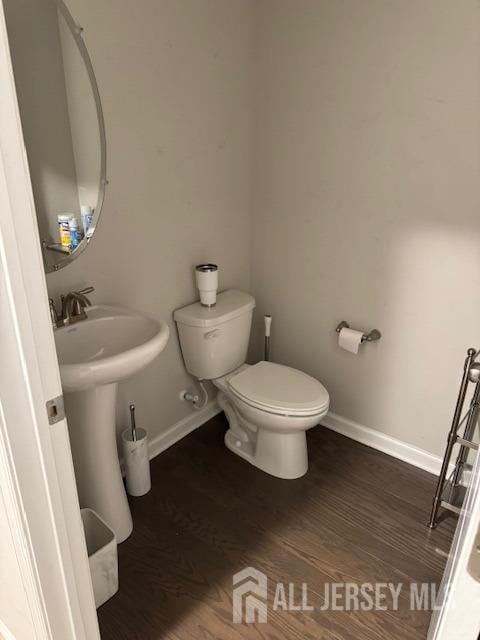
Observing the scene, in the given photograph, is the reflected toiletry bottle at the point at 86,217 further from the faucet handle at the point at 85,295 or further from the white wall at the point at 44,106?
the faucet handle at the point at 85,295

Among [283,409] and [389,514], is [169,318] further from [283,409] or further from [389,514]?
[389,514]

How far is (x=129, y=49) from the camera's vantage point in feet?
5.65

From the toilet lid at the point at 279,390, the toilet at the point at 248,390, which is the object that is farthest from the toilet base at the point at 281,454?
the toilet lid at the point at 279,390

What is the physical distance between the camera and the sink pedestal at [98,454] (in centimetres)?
160

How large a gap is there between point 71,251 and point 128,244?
0.27 metres

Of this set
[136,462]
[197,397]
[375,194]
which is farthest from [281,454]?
[375,194]

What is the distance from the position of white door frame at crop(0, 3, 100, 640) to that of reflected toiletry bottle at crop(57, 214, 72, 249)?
84 centimetres

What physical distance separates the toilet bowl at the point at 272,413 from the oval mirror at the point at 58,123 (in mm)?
914

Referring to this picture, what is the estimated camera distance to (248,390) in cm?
211

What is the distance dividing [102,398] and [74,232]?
0.58 meters

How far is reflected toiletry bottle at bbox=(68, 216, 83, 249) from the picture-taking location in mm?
1689

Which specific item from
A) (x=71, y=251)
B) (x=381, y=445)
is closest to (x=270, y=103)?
(x=71, y=251)

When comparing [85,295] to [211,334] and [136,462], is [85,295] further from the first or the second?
[136,462]

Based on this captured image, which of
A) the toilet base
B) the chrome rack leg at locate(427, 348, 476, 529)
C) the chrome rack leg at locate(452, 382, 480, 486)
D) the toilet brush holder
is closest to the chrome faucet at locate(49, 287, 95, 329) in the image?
the toilet brush holder
